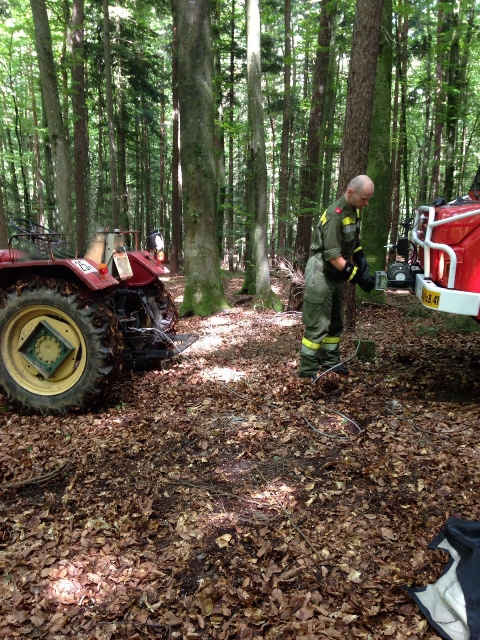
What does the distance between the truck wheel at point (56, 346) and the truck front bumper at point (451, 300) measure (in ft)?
9.77

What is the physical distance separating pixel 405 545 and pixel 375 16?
645 centimetres

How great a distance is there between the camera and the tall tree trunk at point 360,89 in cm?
580

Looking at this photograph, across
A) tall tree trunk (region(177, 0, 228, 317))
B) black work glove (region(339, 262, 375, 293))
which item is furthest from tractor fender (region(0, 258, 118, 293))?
tall tree trunk (region(177, 0, 228, 317))

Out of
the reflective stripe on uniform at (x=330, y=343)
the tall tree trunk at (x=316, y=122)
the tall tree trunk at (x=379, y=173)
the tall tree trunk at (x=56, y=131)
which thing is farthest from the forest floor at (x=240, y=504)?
the tall tree trunk at (x=56, y=131)

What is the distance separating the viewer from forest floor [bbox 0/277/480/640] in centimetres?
204

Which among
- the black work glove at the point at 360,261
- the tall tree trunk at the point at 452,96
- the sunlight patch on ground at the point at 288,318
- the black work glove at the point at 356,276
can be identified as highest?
the tall tree trunk at the point at 452,96

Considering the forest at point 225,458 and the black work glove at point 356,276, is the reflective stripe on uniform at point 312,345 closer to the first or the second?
the forest at point 225,458

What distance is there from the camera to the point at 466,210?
11.7 ft

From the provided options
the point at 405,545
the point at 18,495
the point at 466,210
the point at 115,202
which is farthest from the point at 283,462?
the point at 115,202

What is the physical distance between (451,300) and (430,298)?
0.75ft

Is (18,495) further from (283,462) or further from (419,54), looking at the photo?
(419,54)

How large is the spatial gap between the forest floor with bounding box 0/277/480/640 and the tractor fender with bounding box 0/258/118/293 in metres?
1.25

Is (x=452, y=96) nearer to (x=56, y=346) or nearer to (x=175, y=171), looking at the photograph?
(x=175, y=171)

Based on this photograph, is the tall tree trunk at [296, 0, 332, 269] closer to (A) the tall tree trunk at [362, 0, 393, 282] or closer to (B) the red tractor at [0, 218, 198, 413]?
(A) the tall tree trunk at [362, 0, 393, 282]
